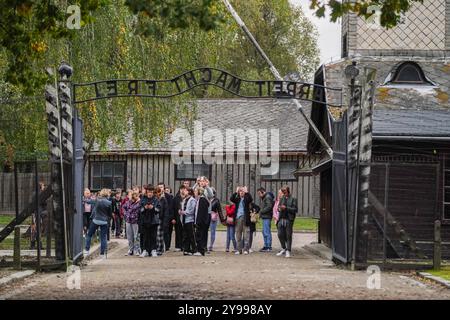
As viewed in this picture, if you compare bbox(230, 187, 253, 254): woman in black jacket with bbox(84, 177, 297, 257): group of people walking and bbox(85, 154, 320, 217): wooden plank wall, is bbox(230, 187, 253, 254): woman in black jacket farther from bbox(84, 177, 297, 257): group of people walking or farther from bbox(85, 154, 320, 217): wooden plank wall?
bbox(85, 154, 320, 217): wooden plank wall

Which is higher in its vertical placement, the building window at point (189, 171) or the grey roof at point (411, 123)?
the grey roof at point (411, 123)

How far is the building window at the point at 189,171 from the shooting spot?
49.6 meters

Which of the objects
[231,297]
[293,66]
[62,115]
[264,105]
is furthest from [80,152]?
[293,66]

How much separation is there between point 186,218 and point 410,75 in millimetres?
7511

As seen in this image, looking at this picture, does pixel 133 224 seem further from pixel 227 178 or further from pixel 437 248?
pixel 227 178

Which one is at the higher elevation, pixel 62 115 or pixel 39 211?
pixel 62 115

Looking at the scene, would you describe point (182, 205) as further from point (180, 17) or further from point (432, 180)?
point (180, 17)

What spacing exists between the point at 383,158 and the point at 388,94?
13.4ft

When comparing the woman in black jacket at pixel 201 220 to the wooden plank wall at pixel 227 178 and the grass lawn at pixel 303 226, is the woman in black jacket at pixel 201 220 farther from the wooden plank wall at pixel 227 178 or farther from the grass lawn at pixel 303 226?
the wooden plank wall at pixel 227 178

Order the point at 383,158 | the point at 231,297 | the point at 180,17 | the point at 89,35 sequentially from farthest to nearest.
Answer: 1. the point at 89,35
2. the point at 383,158
3. the point at 231,297
4. the point at 180,17

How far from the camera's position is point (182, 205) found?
28172mm

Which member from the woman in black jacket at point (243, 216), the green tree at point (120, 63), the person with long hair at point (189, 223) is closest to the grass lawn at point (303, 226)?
the green tree at point (120, 63)

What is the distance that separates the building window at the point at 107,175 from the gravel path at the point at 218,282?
84.3ft

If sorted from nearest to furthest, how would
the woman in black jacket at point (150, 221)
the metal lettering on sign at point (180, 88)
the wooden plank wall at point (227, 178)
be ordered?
the metal lettering on sign at point (180, 88), the woman in black jacket at point (150, 221), the wooden plank wall at point (227, 178)
